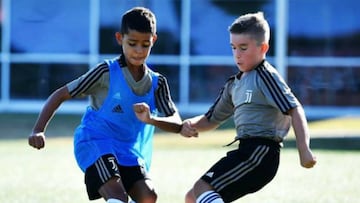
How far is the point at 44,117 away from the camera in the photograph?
636cm

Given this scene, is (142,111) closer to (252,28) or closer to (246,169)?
(246,169)

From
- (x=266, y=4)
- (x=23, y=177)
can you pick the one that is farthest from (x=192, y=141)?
(x=266, y=4)

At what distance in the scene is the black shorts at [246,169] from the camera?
606 cm

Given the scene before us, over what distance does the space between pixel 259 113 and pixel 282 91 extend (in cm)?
21

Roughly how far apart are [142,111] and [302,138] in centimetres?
99

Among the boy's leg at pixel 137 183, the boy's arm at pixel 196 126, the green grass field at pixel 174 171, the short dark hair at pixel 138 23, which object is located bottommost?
the green grass field at pixel 174 171

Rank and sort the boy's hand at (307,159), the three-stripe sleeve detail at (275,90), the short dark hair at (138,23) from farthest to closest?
the short dark hair at (138,23) → the three-stripe sleeve detail at (275,90) → the boy's hand at (307,159)

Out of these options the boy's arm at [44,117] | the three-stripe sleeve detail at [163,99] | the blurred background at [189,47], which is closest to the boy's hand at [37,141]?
the boy's arm at [44,117]

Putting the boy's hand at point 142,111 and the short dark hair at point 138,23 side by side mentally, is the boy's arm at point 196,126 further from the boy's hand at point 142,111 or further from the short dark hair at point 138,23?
the short dark hair at point 138,23

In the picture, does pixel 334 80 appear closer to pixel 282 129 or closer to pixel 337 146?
pixel 337 146

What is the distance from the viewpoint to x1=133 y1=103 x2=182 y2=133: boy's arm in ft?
19.9

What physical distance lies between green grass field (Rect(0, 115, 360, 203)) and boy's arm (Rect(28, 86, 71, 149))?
2719 millimetres

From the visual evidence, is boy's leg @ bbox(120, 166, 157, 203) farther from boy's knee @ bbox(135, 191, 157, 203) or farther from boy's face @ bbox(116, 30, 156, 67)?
boy's face @ bbox(116, 30, 156, 67)

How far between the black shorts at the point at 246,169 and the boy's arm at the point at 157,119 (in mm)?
484
